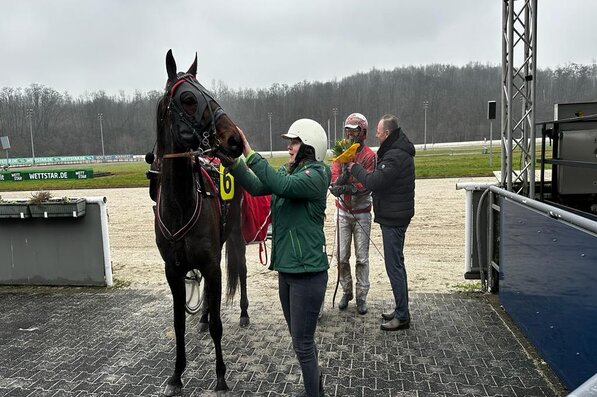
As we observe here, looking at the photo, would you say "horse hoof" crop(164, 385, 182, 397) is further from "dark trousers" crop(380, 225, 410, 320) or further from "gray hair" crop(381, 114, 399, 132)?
"gray hair" crop(381, 114, 399, 132)

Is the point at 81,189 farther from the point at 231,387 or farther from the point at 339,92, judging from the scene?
the point at 339,92

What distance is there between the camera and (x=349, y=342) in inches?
161

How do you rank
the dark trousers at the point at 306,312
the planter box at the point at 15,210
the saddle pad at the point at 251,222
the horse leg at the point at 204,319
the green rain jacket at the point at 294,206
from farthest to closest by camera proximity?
the planter box at the point at 15,210 → the saddle pad at the point at 251,222 → the horse leg at the point at 204,319 → the dark trousers at the point at 306,312 → the green rain jacket at the point at 294,206

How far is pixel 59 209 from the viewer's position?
224 inches

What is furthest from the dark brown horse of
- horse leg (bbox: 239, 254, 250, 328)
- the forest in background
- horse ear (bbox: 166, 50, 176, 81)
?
the forest in background

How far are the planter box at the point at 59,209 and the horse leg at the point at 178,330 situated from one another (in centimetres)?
288

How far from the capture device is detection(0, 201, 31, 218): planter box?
19.2 ft

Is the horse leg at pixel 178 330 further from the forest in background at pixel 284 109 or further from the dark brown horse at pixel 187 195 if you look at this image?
the forest in background at pixel 284 109

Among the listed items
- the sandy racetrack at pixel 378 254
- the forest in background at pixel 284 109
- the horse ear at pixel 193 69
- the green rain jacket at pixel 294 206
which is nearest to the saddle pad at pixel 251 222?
the sandy racetrack at pixel 378 254

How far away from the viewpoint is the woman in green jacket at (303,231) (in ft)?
8.45

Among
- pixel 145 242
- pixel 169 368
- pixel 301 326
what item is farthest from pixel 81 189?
pixel 301 326

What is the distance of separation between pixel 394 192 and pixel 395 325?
1310mm

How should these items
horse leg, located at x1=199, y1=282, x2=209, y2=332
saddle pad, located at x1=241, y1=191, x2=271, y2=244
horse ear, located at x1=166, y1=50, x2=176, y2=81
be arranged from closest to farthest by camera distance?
horse ear, located at x1=166, y1=50, x2=176, y2=81 < horse leg, located at x1=199, y1=282, x2=209, y2=332 < saddle pad, located at x1=241, y1=191, x2=271, y2=244

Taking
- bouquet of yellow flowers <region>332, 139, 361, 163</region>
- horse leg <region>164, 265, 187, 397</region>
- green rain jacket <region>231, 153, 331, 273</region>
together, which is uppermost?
bouquet of yellow flowers <region>332, 139, 361, 163</region>
